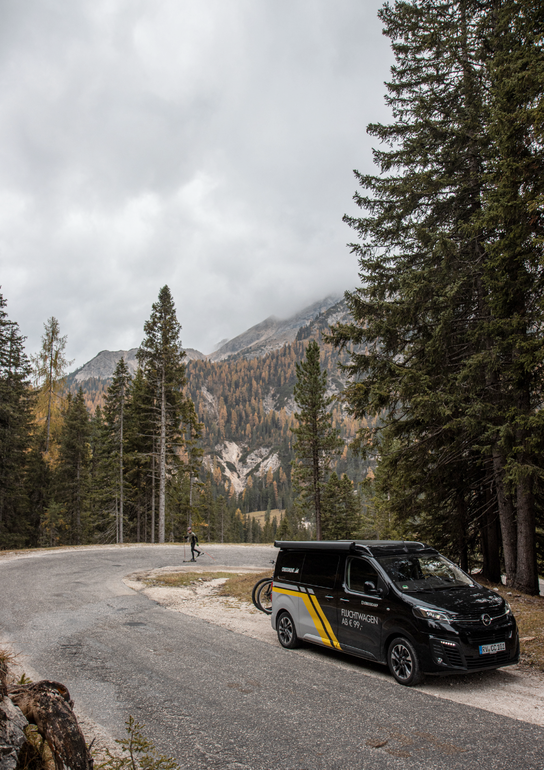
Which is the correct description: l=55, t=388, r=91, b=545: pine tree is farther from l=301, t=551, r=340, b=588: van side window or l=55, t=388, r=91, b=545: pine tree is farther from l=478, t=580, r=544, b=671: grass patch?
l=478, t=580, r=544, b=671: grass patch

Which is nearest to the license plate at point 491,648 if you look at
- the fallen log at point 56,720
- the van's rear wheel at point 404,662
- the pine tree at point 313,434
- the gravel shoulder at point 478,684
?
the gravel shoulder at point 478,684

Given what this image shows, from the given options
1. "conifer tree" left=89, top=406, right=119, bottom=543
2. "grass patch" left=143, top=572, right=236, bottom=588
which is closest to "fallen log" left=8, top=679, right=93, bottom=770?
"grass patch" left=143, top=572, right=236, bottom=588

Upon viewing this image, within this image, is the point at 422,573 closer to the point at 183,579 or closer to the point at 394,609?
the point at 394,609

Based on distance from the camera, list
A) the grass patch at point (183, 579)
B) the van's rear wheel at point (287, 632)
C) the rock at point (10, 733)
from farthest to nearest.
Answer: the grass patch at point (183, 579), the van's rear wheel at point (287, 632), the rock at point (10, 733)

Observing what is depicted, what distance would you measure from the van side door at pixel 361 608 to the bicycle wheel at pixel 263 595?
4207mm

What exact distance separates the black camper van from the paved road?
1.46ft

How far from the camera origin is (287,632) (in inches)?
331

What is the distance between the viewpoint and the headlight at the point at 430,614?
239 inches

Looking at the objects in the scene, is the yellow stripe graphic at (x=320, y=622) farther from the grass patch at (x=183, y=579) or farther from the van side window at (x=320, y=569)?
the grass patch at (x=183, y=579)

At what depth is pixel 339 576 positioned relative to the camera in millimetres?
7617

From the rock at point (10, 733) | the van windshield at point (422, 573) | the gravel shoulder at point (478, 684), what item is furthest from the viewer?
the van windshield at point (422, 573)

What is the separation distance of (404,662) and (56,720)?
4.72 metres

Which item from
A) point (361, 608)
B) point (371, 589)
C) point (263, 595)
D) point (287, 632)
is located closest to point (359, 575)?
point (371, 589)

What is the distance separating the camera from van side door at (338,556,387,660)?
6.73m
